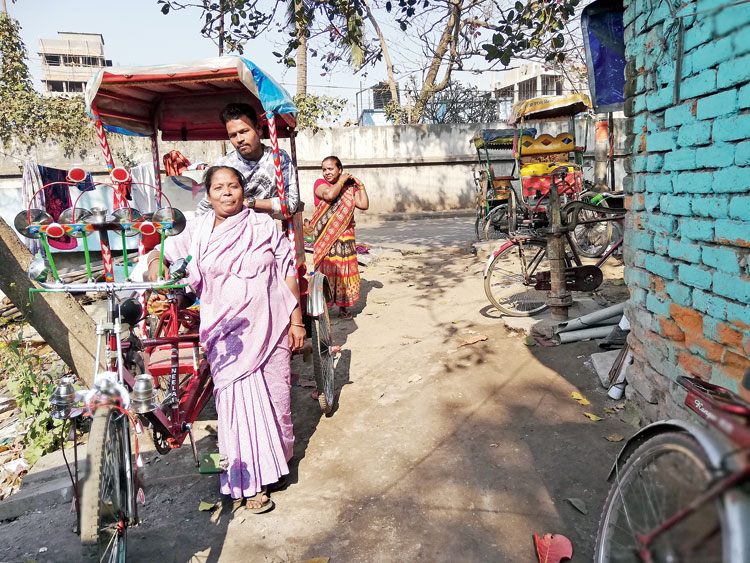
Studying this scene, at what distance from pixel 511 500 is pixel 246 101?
3599 millimetres

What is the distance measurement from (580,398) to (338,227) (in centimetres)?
316

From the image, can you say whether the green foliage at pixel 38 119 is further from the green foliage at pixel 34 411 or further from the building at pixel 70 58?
the building at pixel 70 58

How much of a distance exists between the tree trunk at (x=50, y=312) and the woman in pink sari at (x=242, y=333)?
94cm

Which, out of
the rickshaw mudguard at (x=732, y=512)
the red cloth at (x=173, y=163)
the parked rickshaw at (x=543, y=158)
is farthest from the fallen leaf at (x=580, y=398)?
the parked rickshaw at (x=543, y=158)

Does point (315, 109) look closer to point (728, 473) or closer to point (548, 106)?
point (548, 106)

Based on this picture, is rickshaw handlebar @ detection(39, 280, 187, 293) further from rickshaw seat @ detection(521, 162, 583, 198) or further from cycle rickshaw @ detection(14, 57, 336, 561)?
rickshaw seat @ detection(521, 162, 583, 198)

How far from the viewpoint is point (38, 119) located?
1478 cm

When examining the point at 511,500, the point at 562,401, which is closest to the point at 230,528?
the point at 511,500

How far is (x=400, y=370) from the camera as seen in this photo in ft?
15.3

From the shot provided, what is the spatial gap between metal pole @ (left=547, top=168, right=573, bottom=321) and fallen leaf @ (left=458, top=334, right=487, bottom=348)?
2.23ft

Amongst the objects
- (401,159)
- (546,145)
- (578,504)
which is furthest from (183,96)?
(401,159)

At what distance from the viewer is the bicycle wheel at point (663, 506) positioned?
1.22m

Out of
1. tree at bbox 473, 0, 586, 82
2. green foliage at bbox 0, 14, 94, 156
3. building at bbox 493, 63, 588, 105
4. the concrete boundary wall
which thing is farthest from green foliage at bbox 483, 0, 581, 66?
building at bbox 493, 63, 588, 105

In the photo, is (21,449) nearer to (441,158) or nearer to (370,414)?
(370,414)
